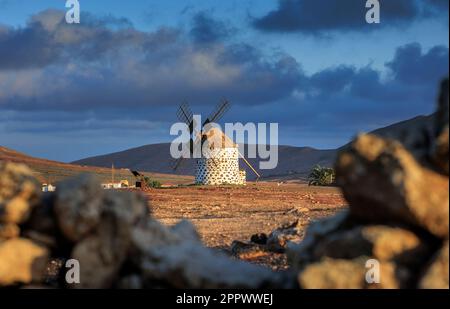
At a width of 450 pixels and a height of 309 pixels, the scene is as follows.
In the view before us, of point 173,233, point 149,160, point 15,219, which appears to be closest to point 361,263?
point 173,233

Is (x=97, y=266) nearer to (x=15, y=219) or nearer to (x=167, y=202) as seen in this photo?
(x=15, y=219)

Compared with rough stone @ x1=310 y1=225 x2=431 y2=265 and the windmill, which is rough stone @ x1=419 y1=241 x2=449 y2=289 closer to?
rough stone @ x1=310 y1=225 x2=431 y2=265

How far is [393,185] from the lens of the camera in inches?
305

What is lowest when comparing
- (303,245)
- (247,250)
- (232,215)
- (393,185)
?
(247,250)

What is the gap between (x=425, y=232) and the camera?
26.4 ft

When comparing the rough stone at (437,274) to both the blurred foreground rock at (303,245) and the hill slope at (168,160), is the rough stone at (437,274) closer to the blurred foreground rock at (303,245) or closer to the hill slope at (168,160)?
the blurred foreground rock at (303,245)

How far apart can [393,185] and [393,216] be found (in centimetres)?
47

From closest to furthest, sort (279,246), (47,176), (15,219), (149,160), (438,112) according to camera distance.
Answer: (438,112) → (15,219) → (279,246) → (47,176) → (149,160)

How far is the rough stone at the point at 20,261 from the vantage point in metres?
8.95

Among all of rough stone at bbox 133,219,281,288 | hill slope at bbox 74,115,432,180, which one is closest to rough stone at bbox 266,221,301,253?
rough stone at bbox 133,219,281,288

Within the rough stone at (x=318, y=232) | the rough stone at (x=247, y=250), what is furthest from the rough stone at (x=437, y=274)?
the rough stone at (x=247, y=250)

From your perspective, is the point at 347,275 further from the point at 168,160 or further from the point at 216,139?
the point at 168,160

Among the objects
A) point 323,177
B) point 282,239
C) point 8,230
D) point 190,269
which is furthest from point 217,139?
point 190,269

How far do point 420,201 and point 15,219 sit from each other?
209 inches
